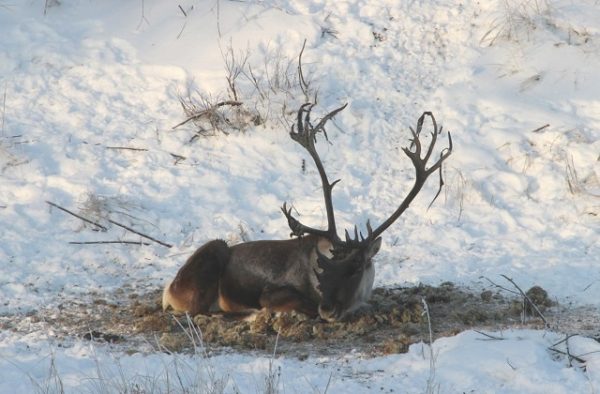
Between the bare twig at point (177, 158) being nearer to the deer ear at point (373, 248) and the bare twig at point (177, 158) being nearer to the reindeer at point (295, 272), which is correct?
the reindeer at point (295, 272)

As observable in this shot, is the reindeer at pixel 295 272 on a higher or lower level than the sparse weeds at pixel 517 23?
lower

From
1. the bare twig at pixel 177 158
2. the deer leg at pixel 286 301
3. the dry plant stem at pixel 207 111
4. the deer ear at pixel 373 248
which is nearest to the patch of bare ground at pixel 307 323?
the deer leg at pixel 286 301

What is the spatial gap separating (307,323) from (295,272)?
28.0 inches

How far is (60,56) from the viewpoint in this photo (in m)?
13.6

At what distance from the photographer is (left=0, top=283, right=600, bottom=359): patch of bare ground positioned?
761cm

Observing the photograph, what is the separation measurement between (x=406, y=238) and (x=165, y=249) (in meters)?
2.61

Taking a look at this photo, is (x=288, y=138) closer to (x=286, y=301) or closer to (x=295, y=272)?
Answer: (x=295, y=272)

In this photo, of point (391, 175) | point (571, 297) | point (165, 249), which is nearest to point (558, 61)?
point (391, 175)

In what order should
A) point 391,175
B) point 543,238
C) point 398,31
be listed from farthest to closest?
point 398,31, point 391,175, point 543,238

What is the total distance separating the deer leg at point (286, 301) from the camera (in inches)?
336

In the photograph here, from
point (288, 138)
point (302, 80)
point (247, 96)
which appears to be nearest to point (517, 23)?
point (302, 80)

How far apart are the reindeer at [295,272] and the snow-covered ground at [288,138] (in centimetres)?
98

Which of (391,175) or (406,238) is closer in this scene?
(406,238)

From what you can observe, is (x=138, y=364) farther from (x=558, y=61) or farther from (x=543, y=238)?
(x=558, y=61)
